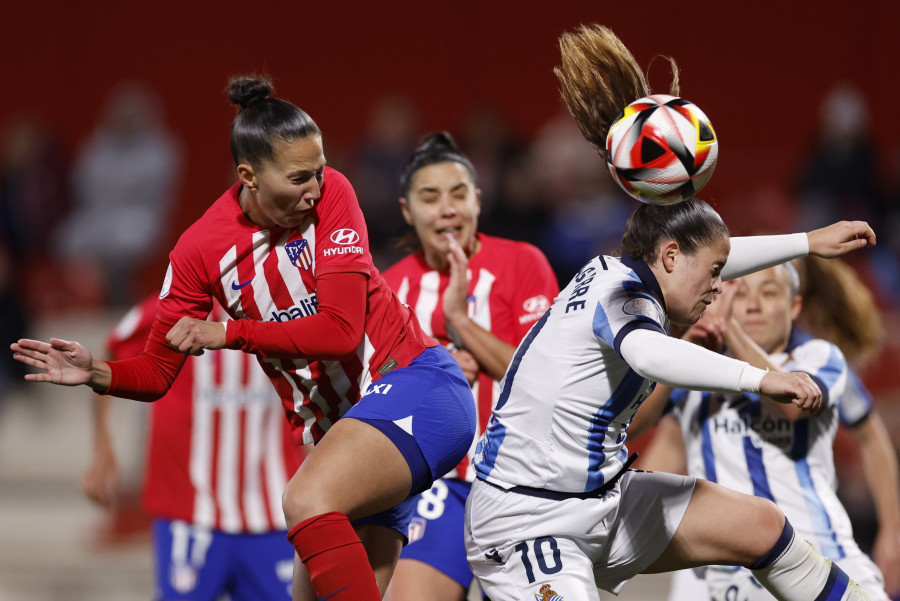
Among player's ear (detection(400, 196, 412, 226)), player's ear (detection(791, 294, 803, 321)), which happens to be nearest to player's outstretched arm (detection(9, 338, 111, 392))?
player's ear (detection(400, 196, 412, 226))

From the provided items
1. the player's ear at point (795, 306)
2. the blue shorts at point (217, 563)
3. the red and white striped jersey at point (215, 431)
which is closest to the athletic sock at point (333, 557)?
the blue shorts at point (217, 563)

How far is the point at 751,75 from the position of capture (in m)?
14.2

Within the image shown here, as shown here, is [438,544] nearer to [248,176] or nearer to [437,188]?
[437,188]

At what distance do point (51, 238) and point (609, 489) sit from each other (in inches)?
393

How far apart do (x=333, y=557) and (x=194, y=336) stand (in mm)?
780

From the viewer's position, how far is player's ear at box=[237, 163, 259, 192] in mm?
3535

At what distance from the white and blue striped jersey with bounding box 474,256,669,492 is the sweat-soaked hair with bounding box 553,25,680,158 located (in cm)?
53

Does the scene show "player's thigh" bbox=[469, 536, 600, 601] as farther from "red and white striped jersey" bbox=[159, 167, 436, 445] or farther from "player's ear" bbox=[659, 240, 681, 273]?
"player's ear" bbox=[659, 240, 681, 273]

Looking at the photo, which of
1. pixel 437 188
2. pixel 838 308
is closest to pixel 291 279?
pixel 437 188

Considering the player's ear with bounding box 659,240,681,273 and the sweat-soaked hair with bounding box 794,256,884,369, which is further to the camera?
the sweat-soaked hair with bounding box 794,256,884,369

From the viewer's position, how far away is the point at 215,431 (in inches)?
209

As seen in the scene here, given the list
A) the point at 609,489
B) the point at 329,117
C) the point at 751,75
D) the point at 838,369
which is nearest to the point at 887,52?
the point at 751,75

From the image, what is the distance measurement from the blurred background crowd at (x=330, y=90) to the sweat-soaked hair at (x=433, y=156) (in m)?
6.69

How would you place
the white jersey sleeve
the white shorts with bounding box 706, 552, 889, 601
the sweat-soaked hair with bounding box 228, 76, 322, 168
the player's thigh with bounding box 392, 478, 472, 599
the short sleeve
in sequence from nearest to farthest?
the short sleeve → the sweat-soaked hair with bounding box 228, 76, 322, 168 → the white jersey sleeve → the white shorts with bounding box 706, 552, 889, 601 → the player's thigh with bounding box 392, 478, 472, 599
